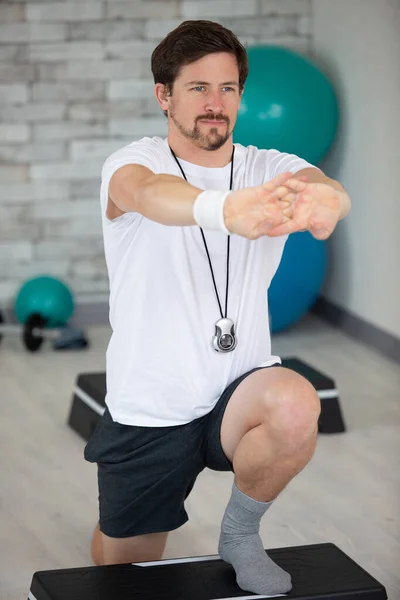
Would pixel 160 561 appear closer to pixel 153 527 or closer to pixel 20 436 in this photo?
pixel 153 527

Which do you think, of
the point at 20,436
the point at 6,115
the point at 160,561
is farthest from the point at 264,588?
the point at 6,115

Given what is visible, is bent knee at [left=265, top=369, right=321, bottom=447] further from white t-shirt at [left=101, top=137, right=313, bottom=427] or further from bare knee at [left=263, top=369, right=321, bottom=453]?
white t-shirt at [left=101, top=137, right=313, bottom=427]

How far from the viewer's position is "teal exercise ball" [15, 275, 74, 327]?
4887 millimetres

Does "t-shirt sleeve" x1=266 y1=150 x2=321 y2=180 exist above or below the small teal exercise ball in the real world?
above

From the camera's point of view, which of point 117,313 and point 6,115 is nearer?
point 117,313

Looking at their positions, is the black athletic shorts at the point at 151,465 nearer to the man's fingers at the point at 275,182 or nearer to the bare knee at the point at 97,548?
the bare knee at the point at 97,548

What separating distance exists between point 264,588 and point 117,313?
640 mm

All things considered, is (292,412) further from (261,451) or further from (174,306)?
(174,306)

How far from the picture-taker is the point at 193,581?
7.30ft

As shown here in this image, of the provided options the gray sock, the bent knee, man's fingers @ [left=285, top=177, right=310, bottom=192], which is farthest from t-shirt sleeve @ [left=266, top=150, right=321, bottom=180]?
the gray sock

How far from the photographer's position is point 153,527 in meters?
2.39

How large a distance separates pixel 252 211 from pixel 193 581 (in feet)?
2.70

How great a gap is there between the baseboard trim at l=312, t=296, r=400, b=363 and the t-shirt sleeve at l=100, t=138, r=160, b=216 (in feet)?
8.33

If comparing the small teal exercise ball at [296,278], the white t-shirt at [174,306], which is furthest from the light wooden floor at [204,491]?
the white t-shirt at [174,306]
